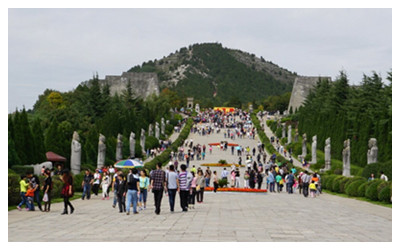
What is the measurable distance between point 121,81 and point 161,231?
366 feet

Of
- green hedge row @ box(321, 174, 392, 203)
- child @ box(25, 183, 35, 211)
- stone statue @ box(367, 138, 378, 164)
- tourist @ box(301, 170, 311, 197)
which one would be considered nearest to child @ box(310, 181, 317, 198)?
tourist @ box(301, 170, 311, 197)

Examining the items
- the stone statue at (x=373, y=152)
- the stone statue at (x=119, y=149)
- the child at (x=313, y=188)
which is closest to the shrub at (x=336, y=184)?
the stone statue at (x=373, y=152)

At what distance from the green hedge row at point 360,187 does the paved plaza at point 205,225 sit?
111 inches

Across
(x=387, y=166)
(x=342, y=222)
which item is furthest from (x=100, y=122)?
(x=342, y=222)

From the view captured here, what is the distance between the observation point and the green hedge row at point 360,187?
70.8ft

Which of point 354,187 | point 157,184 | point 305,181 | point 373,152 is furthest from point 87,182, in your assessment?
point 373,152

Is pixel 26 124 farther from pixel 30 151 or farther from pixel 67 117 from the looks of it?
pixel 67 117

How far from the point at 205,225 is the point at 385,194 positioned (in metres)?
10.8

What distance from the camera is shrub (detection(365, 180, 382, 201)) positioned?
74.4ft

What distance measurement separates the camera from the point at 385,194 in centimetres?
2141

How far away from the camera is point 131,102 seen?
246 feet

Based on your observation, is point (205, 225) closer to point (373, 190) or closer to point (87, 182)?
point (87, 182)

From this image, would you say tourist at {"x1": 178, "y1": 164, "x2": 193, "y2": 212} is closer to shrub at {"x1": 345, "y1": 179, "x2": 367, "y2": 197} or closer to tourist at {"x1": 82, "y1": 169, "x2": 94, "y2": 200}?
tourist at {"x1": 82, "y1": 169, "x2": 94, "y2": 200}

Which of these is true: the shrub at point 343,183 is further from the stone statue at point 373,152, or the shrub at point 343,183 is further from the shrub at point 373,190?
the shrub at point 373,190
